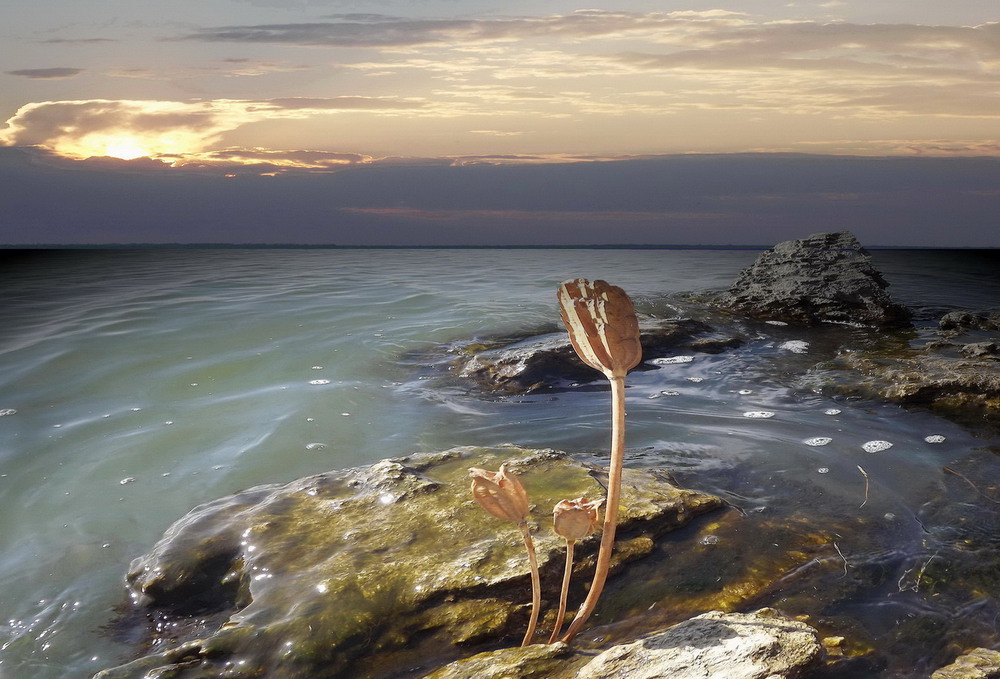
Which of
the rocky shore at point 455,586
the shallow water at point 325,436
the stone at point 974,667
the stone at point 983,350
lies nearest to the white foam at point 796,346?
the shallow water at point 325,436

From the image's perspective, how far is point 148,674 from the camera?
2572 millimetres

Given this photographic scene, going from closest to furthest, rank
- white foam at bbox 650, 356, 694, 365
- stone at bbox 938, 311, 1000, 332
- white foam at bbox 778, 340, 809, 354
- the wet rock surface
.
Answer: the wet rock surface, white foam at bbox 650, 356, 694, 365, white foam at bbox 778, 340, 809, 354, stone at bbox 938, 311, 1000, 332

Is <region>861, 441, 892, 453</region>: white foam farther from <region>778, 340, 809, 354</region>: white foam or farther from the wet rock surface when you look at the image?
<region>778, 340, 809, 354</region>: white foam

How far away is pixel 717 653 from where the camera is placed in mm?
1969

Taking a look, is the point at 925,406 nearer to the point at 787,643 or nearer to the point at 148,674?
the point at 787,643

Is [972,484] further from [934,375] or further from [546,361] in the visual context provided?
[546,361]

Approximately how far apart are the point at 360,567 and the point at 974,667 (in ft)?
7.62

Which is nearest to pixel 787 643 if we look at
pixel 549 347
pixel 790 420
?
pixel 790 420

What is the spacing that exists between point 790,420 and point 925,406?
136 centimetres

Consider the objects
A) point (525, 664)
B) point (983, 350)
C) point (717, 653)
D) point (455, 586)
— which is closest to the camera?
point (717, 653)

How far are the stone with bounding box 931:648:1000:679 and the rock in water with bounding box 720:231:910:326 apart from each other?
9.42 m

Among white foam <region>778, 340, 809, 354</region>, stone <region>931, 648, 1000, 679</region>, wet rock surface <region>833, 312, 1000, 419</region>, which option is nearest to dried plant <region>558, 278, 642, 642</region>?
stone <region>931, 648, 1000, 679</region>

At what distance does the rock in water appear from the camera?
36.9 feet

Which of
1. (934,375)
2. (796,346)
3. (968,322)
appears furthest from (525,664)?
(968,322)
